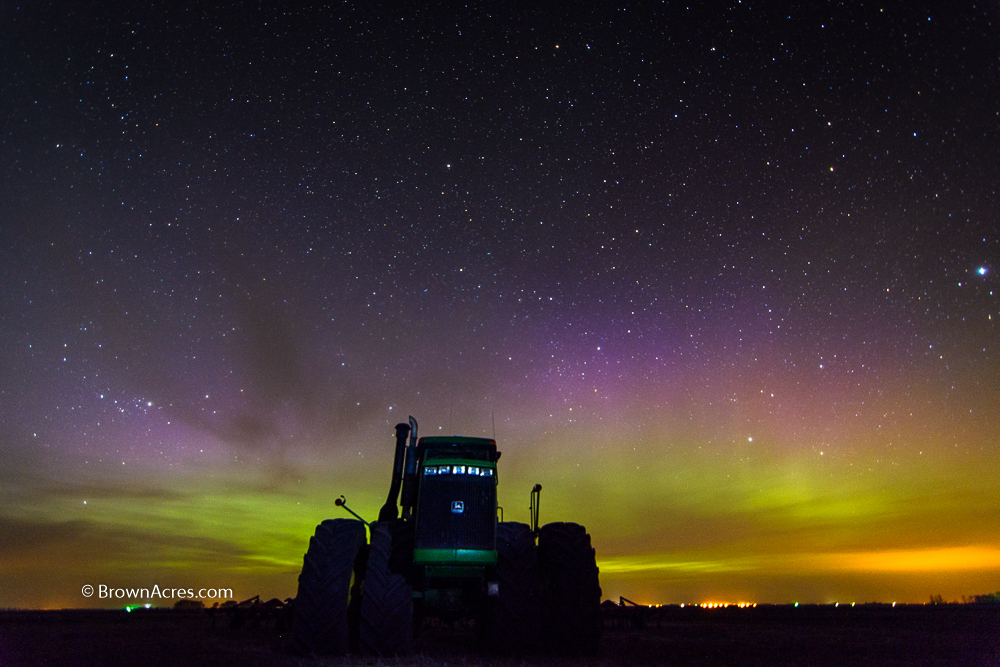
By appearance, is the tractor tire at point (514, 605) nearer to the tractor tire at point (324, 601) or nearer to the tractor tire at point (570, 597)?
the tractor tire at point (570, 597)

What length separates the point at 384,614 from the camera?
12016mm

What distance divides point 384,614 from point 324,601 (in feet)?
3.70

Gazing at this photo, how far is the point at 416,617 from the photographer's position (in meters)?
14.0

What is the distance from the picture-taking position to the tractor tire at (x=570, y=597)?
44.1ft

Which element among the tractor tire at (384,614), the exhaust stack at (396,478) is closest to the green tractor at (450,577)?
the tractor tire at (384,614)

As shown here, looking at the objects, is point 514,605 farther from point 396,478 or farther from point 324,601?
point 396,478

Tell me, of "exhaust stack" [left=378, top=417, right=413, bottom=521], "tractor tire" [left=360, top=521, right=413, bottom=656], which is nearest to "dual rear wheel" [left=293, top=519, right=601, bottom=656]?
"tractor tire" [left=360, top=521, right=413, bottom=656]

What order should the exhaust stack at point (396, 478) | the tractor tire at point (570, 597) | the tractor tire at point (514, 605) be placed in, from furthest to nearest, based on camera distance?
the exhaust stack at point (396, 478) < the tractor tire at point (570, 597) < the tractor tire at point (514, 605)

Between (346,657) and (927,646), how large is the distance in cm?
1619

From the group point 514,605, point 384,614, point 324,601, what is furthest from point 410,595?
point 514,605

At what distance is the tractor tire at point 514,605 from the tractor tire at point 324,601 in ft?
9.00

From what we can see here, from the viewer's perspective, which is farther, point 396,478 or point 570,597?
point 396,478

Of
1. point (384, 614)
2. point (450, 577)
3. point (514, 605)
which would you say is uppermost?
point (450, 577)

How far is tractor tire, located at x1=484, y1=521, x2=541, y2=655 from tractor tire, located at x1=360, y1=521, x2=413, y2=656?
171 cm
